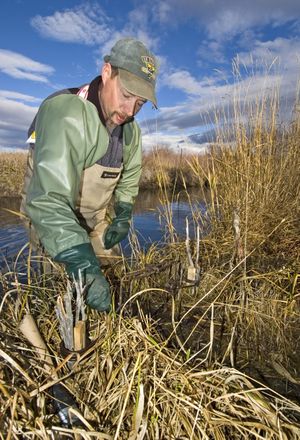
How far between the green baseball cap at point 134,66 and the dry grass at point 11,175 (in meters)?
9.66

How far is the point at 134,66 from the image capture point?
1.75 meters

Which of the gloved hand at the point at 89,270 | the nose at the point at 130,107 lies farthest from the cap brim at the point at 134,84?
the gloved hand at the point at 89,270

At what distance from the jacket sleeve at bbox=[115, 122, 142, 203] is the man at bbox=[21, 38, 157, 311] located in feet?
0.37

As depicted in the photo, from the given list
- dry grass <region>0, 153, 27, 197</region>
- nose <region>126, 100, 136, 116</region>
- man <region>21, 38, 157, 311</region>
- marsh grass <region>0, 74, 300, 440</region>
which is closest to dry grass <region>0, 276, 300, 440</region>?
marsh grass <region>0, 74, 300, 440</region>

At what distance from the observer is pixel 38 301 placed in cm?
203

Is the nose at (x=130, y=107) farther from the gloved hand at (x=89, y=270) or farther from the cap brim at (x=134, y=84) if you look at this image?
the gloved hand at (x=89, y=270)

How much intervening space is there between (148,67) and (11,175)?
1053 cm

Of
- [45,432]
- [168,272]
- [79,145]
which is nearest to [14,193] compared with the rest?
[168,272]

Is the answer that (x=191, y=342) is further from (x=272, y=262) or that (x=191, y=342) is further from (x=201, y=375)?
(x=272, y=262)

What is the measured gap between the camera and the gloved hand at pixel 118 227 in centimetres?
254

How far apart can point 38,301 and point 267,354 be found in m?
1.49

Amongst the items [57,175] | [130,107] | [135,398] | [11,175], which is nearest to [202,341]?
[135,398]

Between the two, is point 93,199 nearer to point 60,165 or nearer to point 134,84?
point 60,165

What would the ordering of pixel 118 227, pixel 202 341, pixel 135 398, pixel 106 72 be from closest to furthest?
pixel 135 398 → pixel 106 72 → pixel 202 341 → pixel 118 227
